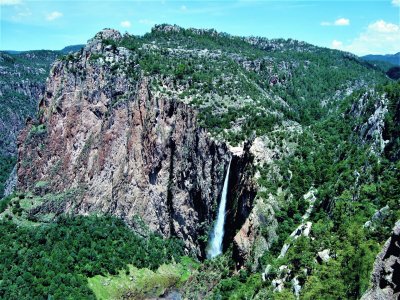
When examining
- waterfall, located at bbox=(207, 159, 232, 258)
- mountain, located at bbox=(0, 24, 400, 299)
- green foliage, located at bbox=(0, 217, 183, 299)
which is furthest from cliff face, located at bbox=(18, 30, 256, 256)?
green foliage, located at bbox=(0, 217, 183, 299)

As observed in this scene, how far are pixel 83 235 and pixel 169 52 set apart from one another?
71732 millimetres

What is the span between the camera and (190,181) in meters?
132

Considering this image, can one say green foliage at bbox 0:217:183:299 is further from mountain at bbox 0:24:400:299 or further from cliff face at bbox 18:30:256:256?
cliff face at bbox 18:30:256:256

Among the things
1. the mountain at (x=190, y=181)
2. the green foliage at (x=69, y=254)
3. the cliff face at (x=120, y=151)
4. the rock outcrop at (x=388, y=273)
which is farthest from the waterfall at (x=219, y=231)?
the rock outcrop at (x=388, y=273)

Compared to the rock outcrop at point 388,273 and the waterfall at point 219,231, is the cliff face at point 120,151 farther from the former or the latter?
the rock outcrop at point 388,273

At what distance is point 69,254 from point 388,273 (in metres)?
101

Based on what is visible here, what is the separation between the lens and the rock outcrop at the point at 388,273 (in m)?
35.8

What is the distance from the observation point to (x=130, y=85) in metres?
148

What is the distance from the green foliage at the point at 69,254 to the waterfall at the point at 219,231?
39.5 feet

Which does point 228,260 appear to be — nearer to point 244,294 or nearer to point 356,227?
point 244,294

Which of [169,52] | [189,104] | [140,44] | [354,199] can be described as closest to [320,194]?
[354,199]

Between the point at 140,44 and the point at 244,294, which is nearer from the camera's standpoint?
Result: the point at 244,294

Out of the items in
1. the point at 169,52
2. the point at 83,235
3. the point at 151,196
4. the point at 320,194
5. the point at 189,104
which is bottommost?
the point at 83,235

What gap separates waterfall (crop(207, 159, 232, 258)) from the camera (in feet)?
389
